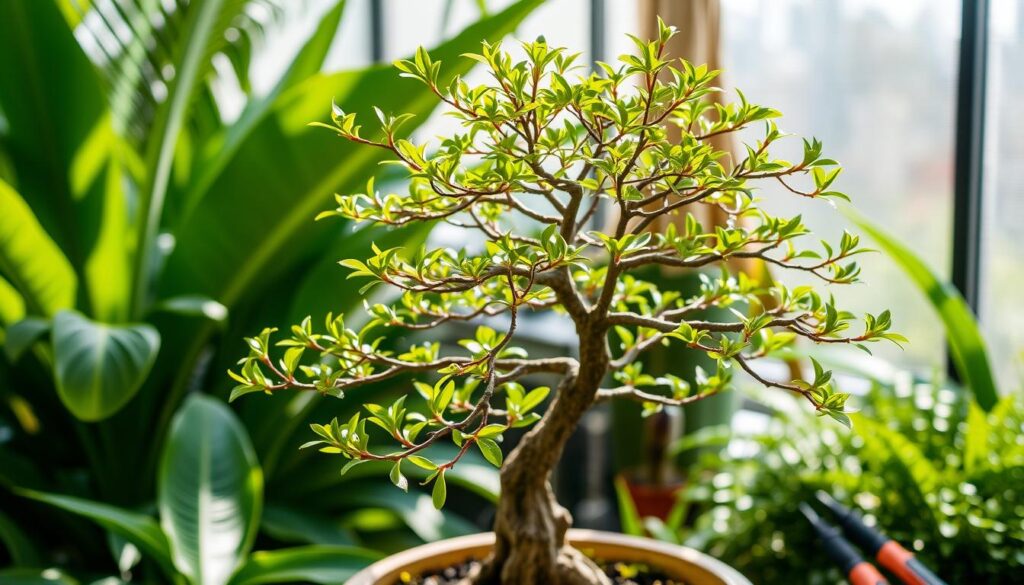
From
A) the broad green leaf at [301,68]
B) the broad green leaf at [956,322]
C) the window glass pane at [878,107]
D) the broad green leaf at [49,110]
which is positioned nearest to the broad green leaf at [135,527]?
the broad green leaf at [49,110]

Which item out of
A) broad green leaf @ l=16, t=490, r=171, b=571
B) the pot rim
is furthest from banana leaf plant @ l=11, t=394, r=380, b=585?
the pot rim

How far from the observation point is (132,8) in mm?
1592

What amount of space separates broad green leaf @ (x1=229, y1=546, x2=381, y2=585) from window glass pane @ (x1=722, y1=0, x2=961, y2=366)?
1.06m

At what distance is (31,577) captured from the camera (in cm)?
108

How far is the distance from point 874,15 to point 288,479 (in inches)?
51.5

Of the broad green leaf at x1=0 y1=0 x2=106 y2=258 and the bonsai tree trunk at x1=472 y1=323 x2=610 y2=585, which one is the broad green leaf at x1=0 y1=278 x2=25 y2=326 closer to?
the broad green leaf at x1=0 y1=0 x2=106 y2=258

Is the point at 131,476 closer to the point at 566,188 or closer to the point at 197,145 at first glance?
the point at 197,145

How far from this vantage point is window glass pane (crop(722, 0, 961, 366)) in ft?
5.51

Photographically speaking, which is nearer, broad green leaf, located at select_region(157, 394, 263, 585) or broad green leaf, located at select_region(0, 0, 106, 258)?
broad green leaf, located at select_region(157, 394, 263, 585)

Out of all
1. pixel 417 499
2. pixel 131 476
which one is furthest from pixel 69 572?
pixel 417 499

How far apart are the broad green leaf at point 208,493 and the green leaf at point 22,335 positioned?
0.19m

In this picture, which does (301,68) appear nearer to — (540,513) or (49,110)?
(49,110)

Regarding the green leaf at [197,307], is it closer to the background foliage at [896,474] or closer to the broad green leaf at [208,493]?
the broad green leaf at [208,493]

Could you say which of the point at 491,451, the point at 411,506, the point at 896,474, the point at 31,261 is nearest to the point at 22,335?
the point at 31,261
